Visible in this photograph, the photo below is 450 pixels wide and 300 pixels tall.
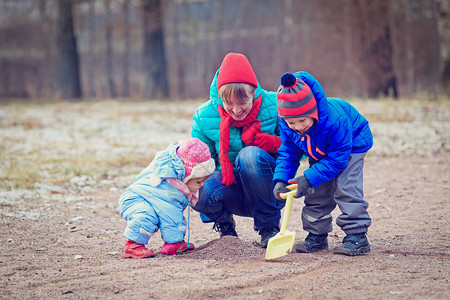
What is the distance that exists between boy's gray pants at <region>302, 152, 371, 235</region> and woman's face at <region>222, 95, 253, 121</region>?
0.66m

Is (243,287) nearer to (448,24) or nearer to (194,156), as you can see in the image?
(194,156)

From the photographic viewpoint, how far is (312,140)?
3.12 metres

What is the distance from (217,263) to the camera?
3076 millimetres

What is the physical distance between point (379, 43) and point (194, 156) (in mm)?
10861

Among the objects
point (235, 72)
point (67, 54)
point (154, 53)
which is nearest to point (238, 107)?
point (235, 72)

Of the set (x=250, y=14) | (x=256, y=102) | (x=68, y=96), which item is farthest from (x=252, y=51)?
(x=256, y=102)

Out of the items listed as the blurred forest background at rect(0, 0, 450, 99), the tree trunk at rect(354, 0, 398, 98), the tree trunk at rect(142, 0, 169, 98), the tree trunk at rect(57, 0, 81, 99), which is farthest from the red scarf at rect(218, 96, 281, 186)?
the tree trunk at rect(57, 0, 81, 99)

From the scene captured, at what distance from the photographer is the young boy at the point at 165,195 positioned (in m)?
3.23

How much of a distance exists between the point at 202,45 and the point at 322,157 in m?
17.6

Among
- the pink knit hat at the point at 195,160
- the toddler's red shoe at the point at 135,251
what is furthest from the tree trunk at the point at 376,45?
the toddler's red shoe at the point at 135,251

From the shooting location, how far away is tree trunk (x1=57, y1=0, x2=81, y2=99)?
16.5m

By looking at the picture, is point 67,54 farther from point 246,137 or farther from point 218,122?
point 246,137

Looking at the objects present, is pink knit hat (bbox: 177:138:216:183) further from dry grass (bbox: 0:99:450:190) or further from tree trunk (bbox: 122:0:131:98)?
tree trunk (bbox: 122:0:131:98)

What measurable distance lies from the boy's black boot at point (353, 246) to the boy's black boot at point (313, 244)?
0.16 meters
